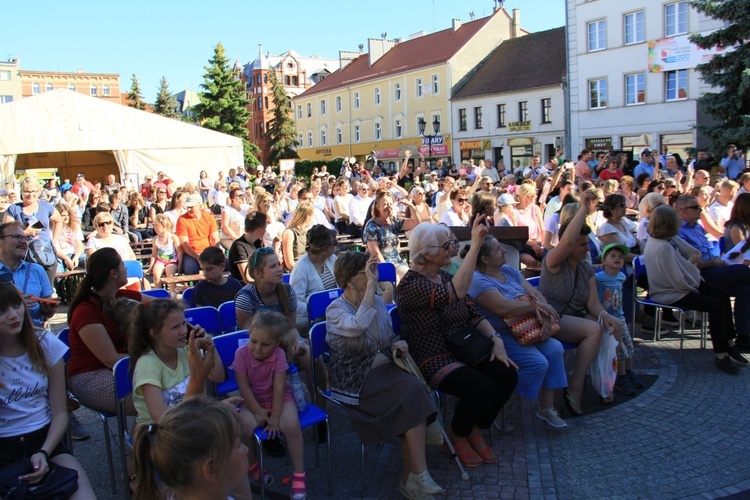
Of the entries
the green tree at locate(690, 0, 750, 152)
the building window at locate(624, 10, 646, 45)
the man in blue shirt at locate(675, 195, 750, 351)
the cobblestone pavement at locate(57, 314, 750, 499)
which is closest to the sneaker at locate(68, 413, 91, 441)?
the cobblestone pavement at locate(57, 314, 750, 499)

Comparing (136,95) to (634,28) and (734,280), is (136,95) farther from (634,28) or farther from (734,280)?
(734,280)

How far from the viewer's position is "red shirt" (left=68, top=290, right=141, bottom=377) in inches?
157

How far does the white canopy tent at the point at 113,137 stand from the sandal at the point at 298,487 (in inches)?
672

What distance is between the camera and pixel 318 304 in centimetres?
525

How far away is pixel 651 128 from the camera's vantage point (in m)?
A: 33.5

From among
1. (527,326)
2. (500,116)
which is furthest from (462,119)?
(527,326)

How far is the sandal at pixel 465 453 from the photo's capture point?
4.14 metres

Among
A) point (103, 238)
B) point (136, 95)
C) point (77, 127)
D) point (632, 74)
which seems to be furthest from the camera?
point (136, 95)

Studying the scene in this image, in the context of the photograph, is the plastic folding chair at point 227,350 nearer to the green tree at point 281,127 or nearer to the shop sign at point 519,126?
the shop sign at point 519,126

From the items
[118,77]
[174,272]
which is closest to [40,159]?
[174,272]

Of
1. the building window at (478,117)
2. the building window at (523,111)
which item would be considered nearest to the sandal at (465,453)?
the building window at (523,111)

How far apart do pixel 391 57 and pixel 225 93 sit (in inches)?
624

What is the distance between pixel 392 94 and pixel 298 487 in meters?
53.5

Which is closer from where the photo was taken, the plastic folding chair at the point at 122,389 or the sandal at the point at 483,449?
the plastic folding chair at the point at 122,389
